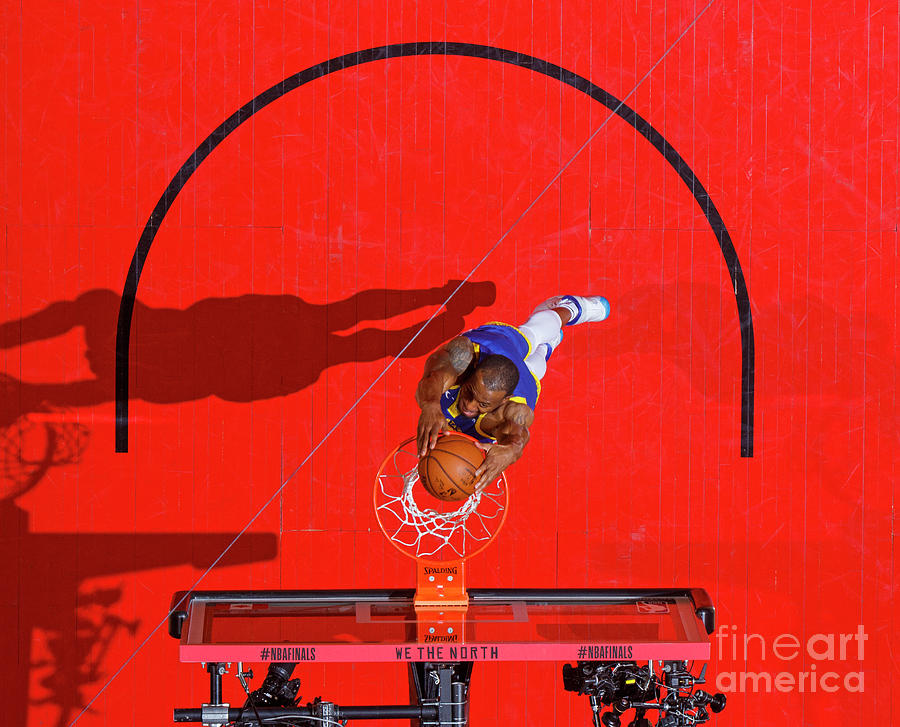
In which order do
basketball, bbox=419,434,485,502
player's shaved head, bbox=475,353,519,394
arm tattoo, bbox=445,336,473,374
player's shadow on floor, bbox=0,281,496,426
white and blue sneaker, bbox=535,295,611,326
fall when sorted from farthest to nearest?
1. player's shadow on floor, bbox=0,281,496,426
2. white and blue sneaker, bbox=535,295,611,326
3. arm tattoo, bbox=445,336,473,374
4. player's shaved head, bbox=475,353,519,394
5. basketball, bbox=419,434,485,502

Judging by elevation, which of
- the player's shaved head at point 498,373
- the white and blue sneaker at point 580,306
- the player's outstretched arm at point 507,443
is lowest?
the player's outstretched arm at point 507,443

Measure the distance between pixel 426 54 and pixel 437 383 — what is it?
3.18 m

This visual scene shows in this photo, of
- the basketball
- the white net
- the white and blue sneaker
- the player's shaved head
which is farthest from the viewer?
the white net

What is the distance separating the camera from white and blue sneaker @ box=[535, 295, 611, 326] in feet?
21.5

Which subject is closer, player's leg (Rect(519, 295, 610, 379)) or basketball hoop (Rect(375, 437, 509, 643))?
basketball hoop (Rect(375, 437, 509, 643))

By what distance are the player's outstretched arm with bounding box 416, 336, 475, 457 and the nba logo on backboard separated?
163 centimetres

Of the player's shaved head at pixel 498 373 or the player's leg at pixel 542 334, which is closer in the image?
the player's shaved head at pixel 498 373

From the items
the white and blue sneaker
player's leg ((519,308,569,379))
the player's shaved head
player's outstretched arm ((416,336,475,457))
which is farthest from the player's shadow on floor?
the player's shaved head

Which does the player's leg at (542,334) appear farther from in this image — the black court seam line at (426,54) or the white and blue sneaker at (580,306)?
the black court seam line at (426,54)

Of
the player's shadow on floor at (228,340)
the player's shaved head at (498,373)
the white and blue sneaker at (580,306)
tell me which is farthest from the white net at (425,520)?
the player's shaved head at (498,373)

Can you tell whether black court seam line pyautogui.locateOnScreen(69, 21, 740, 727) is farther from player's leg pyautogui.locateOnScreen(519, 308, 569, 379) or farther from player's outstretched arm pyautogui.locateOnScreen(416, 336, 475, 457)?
player's outstretched arm pyautogui.locateOnScreen(416, 336, 475, 457)

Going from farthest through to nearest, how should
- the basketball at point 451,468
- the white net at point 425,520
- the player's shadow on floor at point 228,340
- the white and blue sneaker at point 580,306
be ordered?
the player's shadow on floor at point 228,340 < the white net at point 425,520 < the white and blue sneaker at point 580,306 < the basketball at point 451,468

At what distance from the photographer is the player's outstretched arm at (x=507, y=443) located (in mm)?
5180

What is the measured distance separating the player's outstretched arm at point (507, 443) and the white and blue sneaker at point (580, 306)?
1.32 m
